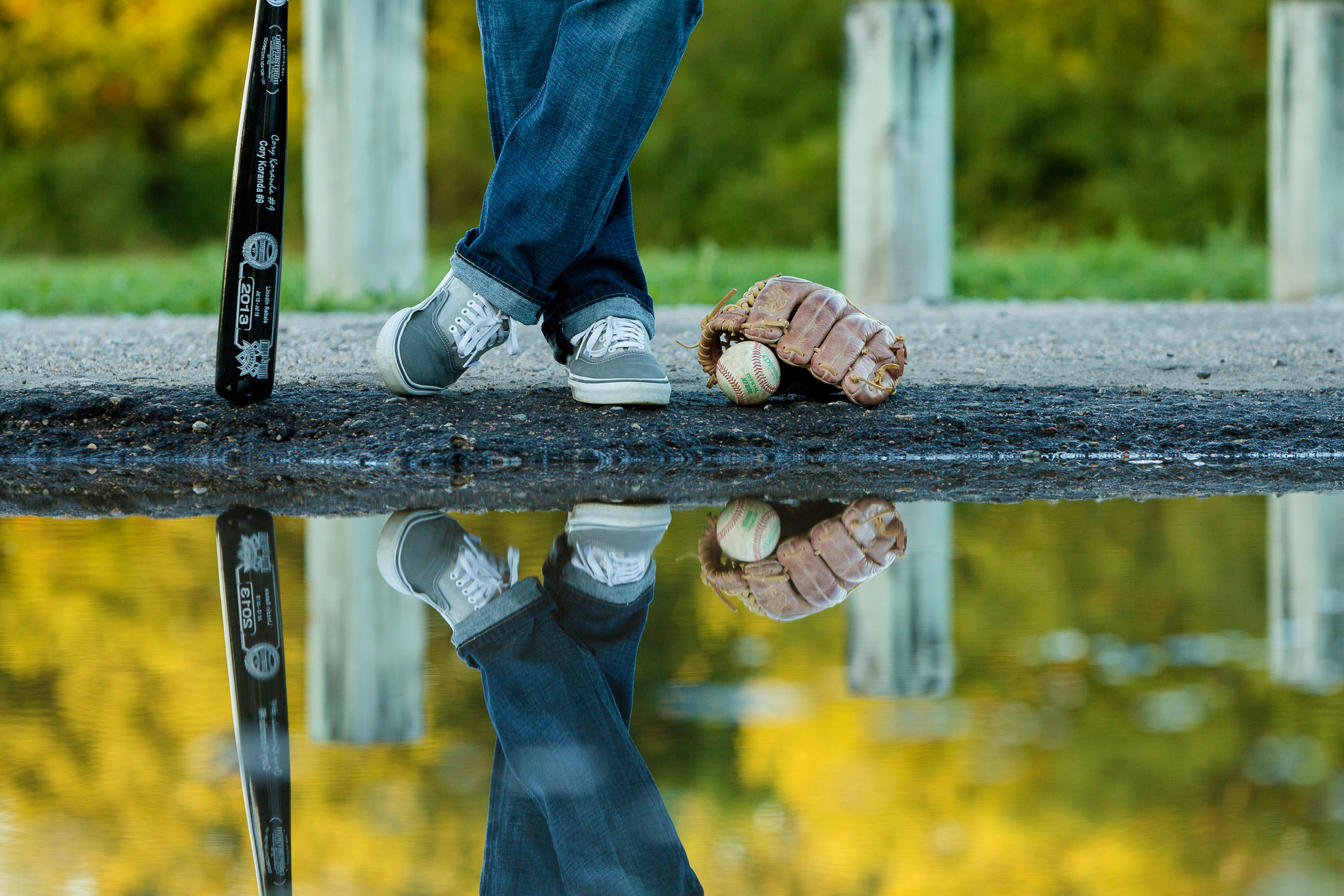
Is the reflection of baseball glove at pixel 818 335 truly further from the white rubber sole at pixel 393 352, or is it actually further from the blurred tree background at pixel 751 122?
the blurred tree background at pixel 751 122

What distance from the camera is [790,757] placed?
1.05 m

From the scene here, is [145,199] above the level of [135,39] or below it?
below

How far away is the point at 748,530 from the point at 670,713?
68 cm

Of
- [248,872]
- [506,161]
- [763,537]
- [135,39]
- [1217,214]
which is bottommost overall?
[248,872]

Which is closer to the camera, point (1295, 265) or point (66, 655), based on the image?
point (66, 655)

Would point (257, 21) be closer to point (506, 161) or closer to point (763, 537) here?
point (506, 161)

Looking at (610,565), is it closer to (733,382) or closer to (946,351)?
(733,382)

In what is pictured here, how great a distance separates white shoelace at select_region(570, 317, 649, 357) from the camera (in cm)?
247

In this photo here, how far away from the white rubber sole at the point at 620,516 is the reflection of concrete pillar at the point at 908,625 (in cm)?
31

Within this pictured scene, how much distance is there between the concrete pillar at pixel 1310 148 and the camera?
5484mm

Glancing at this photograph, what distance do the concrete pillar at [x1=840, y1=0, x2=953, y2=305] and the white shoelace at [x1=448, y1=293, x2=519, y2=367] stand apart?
9.53 ft

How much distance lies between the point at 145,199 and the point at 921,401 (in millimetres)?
13914

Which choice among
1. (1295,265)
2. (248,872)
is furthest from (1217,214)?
(248,872)

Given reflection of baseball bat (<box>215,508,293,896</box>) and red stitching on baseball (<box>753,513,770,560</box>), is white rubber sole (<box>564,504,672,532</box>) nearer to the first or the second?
red stitching on baseball (<box>753,513,770,560</box>)
